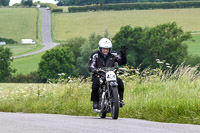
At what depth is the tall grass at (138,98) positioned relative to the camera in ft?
31.8

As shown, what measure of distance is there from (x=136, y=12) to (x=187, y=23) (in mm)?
22221

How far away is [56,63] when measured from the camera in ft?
325

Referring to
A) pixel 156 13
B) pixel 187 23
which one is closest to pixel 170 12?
pixel 156 13

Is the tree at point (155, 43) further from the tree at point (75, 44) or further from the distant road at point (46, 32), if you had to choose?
the distant road at point (46, 32)

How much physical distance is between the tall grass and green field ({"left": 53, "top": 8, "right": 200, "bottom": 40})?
328 ft

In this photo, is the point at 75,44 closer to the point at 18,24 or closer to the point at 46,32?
the point at 46,32

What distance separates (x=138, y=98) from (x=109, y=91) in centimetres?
172

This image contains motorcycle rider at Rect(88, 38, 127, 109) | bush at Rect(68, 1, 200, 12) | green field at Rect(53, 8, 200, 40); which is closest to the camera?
motorcycle rider at Rect(88, 38, 127, 109)

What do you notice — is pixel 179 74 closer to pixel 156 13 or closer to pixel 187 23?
pixel 187 23

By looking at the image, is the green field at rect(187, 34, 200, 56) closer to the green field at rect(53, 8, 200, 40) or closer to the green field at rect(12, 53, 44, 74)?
the green field at rect(53, 8, 200, 40)

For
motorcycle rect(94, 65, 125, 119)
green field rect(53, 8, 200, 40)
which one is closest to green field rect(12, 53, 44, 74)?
green field rect(53, 8, 200, 40)

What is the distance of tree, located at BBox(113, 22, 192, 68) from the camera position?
89.7 m

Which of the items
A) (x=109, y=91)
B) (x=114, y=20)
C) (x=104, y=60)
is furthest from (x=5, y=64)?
(x=109, y=91)

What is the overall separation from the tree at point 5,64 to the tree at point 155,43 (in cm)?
2034
